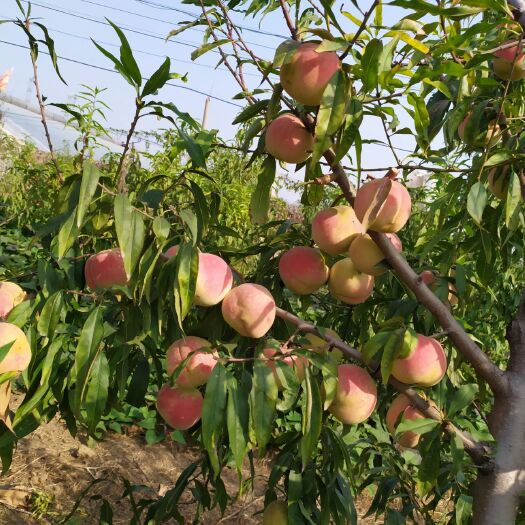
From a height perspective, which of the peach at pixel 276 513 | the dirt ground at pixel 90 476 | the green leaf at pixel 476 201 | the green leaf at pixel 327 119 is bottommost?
the dirt ground at pixel 90 476

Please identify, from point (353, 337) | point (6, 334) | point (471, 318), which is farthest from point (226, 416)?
point (471, 318)

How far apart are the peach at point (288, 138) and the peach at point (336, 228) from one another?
0.41 ft

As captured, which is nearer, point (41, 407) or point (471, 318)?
point (41, 407)

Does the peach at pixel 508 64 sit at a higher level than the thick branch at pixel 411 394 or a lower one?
higher

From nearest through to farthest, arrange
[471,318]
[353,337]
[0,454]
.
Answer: [0,454] → [353,337] → [471,318]

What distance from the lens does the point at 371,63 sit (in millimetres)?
627

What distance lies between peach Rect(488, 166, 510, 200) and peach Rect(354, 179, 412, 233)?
0.22 metres

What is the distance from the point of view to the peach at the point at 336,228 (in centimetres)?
85

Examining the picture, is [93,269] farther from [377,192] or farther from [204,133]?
[377,192]

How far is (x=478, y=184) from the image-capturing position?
2.48 feet

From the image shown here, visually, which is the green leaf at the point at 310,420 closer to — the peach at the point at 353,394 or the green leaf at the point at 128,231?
the peach at the point at 353,394

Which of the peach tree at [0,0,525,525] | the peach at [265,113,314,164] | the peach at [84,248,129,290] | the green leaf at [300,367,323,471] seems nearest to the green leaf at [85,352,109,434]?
the peach tree at [0,0,525,525]

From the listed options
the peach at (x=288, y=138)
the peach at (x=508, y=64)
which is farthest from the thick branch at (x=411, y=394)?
the peach at (x=508, y=64)

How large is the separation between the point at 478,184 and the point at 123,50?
18.3 inches
